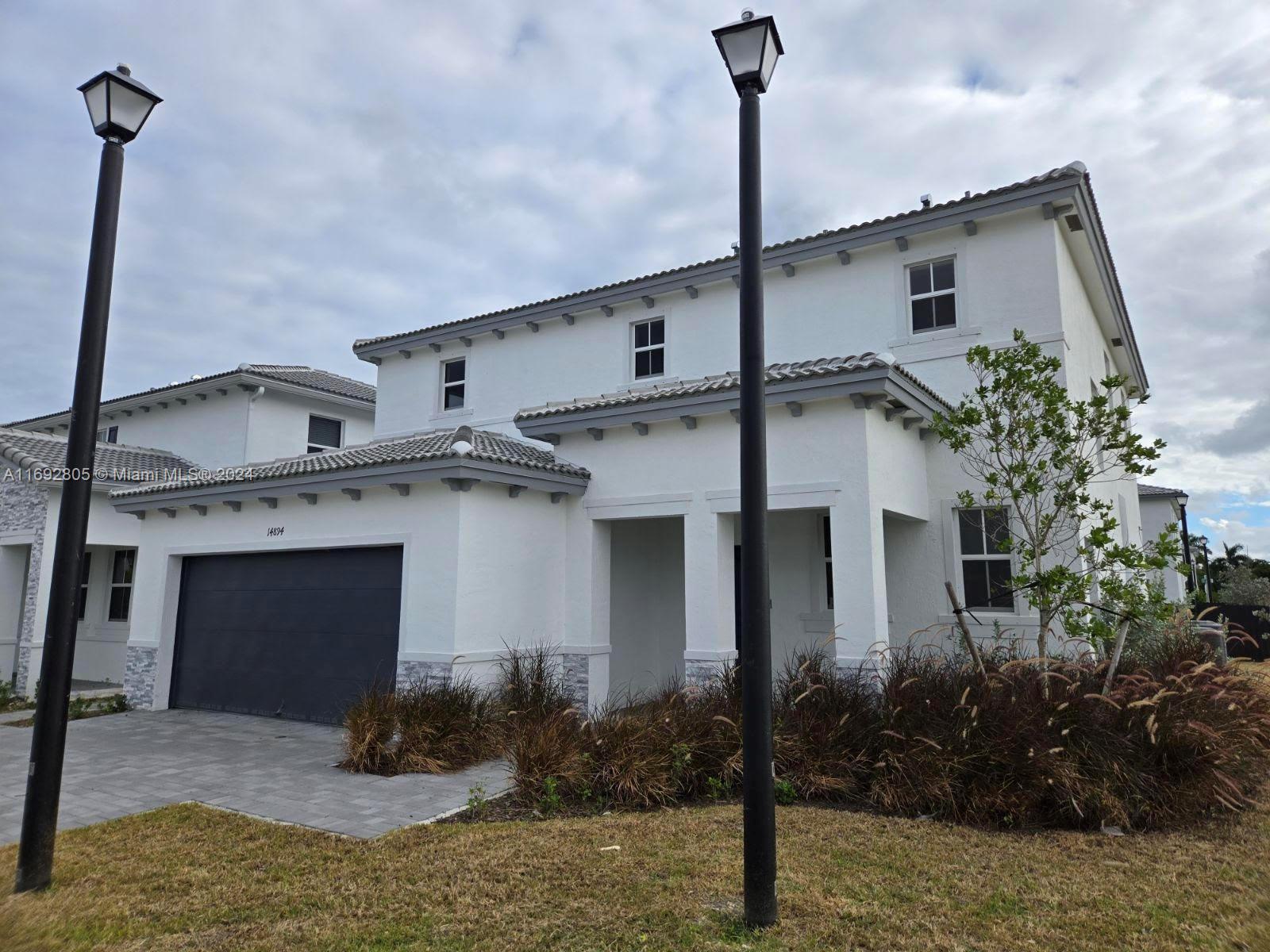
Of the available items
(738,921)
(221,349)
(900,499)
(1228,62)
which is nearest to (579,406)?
(900,499)

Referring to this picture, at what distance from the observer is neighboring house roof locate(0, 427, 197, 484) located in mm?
17297

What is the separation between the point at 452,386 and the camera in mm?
19078

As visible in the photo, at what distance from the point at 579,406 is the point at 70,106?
7.28m

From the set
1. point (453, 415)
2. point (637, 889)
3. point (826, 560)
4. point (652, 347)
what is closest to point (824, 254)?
point (652, 347)

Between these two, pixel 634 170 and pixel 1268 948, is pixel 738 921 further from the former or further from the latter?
pixel 634 170

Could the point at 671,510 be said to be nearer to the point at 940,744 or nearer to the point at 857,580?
the point at 857,580

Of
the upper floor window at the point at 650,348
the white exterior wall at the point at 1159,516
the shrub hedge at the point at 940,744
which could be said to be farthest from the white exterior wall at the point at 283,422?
the white exterior wall at the point at 1159,516

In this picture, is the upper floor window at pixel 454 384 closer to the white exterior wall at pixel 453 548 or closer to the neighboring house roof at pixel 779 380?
the neighboring house roof at pixel 779 380

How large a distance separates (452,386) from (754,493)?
1532cm

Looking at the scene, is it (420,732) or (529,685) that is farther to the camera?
(529,685)

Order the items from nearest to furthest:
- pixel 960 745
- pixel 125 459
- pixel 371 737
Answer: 1. pixel 960 745
2. pixel 371 737
3. pixel 125 459

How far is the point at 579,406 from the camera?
40.9ft

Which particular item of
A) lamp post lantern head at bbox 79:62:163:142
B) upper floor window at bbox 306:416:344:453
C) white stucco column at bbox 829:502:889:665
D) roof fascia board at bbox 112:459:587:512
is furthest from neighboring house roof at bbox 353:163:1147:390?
lamp post lantern head at bbox 79:62:163:142

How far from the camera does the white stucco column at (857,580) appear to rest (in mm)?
10008
